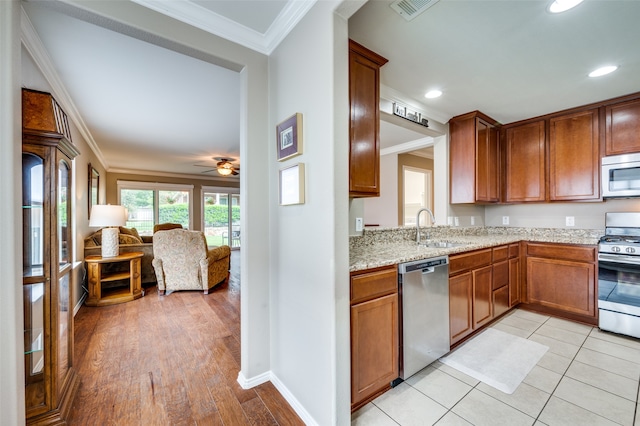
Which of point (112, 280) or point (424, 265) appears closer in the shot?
point (424, 265)

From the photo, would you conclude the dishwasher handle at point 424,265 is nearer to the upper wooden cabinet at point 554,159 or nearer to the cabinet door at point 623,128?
the upper wooden cabinet at point 554,159

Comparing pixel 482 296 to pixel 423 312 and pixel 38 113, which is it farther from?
pixel 38 113

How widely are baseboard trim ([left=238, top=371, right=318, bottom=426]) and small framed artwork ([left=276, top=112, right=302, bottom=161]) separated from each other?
1.53 m

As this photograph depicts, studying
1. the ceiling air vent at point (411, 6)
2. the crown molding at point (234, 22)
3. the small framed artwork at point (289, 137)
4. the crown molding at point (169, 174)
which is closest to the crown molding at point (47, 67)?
the crown molding at point (234, 22)

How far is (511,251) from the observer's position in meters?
2.98

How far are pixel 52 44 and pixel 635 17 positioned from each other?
3.94 metres

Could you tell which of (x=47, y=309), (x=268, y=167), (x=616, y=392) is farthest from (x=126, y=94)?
(x=616, y=392)

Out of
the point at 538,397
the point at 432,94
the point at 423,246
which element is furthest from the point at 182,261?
the point at 538,397

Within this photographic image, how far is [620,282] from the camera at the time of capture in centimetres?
246

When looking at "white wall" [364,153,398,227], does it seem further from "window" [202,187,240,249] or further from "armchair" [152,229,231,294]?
"window" [202,187,240,249]

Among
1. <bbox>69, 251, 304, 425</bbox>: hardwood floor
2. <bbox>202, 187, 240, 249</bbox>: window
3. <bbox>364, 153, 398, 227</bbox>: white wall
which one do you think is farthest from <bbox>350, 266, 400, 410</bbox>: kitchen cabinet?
<bbox>202, 187, 240, 249</bbox>: window

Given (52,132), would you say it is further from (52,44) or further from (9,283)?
(52,44)

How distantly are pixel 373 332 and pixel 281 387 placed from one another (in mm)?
764

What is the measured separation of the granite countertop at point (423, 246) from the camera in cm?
179
